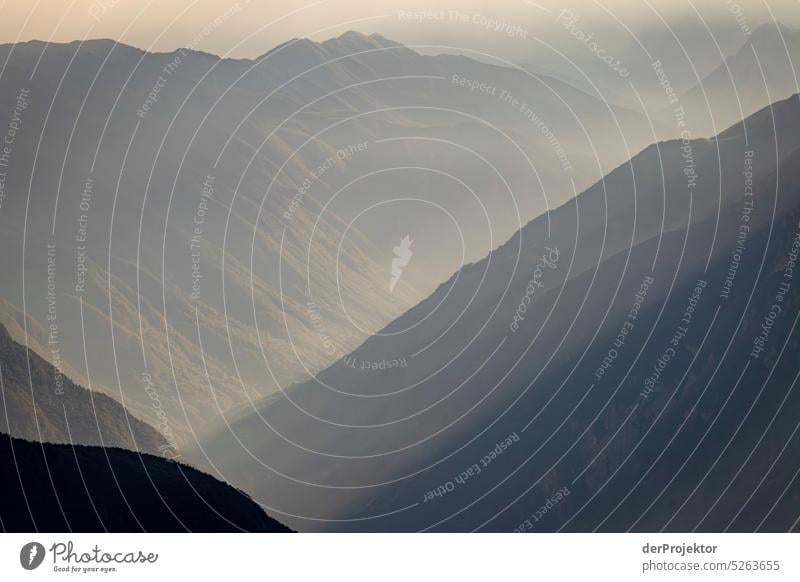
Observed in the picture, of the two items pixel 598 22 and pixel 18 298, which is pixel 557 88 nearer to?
pixel 598 22

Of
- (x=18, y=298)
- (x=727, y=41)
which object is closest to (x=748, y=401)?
(x=727, y=41)

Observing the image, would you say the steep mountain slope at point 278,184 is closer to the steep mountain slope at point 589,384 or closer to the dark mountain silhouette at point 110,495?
the steep mountain slope at point 589,384
